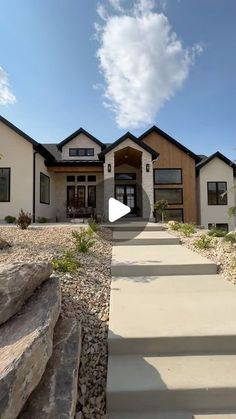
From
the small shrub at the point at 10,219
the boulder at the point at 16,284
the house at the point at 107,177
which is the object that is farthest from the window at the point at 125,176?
the boulder at the point at 16,284

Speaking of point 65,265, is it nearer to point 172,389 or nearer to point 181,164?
point 172,389

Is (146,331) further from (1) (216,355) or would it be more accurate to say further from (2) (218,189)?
(2) (218,189)

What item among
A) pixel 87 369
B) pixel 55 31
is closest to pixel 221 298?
pixel 87 369

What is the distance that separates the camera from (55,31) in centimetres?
983

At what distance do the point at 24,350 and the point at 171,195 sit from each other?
1747cm

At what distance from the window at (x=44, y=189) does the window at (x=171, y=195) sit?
7.17m

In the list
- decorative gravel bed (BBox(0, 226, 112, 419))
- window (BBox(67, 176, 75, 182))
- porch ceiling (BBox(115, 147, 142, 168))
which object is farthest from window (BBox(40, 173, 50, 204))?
decorative gravel bed (BBox(0, 226, 112, 419))

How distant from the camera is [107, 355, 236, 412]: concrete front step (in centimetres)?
240

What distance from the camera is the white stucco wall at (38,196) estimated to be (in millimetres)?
14695

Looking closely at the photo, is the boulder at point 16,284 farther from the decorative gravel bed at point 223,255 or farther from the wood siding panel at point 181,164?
the wood siding panel at point 181,164

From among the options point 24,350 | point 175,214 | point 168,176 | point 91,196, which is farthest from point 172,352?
point 168,176

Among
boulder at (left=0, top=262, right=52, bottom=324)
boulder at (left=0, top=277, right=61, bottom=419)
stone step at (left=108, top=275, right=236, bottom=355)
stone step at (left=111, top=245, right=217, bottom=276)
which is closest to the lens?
boulder at (left=0, top=277, right=61, bottom=419)

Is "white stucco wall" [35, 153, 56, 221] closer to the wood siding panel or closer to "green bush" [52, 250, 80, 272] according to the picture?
the wood siding panel

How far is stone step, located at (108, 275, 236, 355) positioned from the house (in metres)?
10.5
